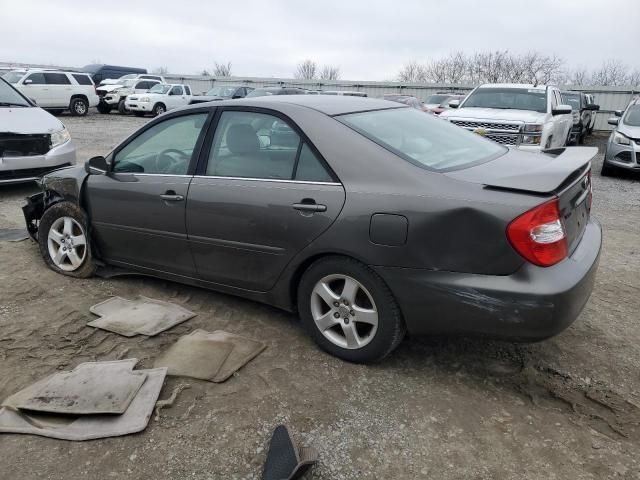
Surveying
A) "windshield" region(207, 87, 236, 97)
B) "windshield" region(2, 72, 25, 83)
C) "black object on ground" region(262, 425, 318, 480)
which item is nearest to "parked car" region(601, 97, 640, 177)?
"black object on ground" region(262, 425, 318, 480)

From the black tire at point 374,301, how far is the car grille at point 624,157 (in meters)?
9.45

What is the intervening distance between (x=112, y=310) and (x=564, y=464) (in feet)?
10.1

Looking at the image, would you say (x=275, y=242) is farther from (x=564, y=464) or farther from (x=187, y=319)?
(x=564, y=464)

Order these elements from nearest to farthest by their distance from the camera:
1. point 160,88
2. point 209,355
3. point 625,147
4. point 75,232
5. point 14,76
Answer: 1. point 209,355
2. point 75,232
3. point 625,147
4. point 14,76
5. point 160,88

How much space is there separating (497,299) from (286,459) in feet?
4.16

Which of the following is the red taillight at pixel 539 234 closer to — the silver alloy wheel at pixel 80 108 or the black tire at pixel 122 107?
the silver alloy wheel at pixel 80 108

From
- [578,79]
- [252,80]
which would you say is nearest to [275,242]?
[252,80]

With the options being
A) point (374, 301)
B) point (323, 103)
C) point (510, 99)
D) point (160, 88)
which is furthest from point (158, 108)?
point (374, 301)

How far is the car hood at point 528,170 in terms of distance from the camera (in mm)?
2559

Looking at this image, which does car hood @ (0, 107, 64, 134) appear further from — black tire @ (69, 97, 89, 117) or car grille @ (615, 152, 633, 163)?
black tire @ (69, 97, 89, 117)

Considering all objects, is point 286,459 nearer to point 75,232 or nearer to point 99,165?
point 99,165

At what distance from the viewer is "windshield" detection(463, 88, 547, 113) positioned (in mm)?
9898

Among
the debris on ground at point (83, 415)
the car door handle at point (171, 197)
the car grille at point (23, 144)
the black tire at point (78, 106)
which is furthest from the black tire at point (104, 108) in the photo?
the debris on ground at point (83, 415)

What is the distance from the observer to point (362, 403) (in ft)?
8.98
